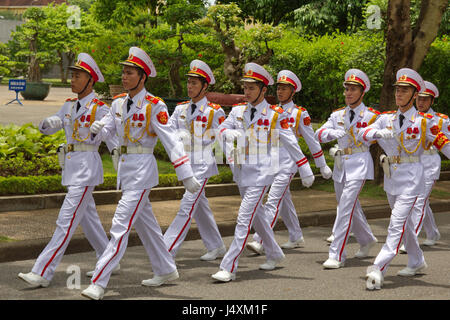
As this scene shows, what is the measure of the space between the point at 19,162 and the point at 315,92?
1134 cm

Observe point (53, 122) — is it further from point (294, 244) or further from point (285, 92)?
point (294, 244)

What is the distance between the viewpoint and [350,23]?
33281 millimetres

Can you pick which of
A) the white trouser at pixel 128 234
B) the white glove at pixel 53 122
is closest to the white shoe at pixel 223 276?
the white trouser at pixel 128 234

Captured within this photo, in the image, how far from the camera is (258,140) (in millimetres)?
7570

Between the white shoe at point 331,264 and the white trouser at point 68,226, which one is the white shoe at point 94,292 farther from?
the white shoe at point 331,264

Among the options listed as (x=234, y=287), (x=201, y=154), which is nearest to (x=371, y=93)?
(x=201, y=154)

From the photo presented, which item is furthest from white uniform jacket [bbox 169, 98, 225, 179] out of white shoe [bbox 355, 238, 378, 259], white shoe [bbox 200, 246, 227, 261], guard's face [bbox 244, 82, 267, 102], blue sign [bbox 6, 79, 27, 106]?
blue sign [bbox 6, 79, 27, 106]

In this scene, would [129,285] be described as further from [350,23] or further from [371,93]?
[350,23]

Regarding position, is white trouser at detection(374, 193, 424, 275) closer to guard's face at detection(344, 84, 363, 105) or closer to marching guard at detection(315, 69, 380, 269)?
marching guard at detection(315, 69, 380, 269)

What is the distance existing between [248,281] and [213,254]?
117cm

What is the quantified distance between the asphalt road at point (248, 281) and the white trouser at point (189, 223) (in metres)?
0.25

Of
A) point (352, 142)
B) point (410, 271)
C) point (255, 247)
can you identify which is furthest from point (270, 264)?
point (352, 142)

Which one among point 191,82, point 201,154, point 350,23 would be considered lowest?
point 201,154

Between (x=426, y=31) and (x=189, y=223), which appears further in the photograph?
(x=426, y=31)
